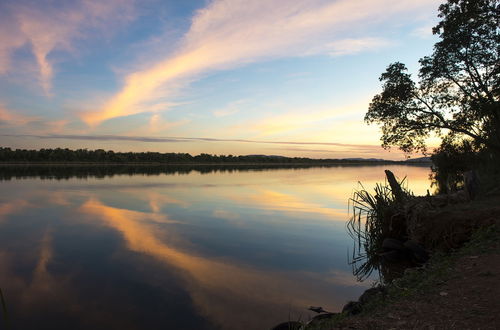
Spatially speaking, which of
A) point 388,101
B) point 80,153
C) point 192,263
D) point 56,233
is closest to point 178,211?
point 56,233

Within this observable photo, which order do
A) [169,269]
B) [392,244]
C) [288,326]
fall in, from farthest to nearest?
1. [392,244]
2. [169,269]
3. [288,326]

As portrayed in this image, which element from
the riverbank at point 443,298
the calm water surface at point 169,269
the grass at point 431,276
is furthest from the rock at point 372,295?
the calm water surface at point 169,269

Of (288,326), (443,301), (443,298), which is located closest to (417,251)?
(443,298)

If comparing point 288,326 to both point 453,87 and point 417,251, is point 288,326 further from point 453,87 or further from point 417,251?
point 453,87

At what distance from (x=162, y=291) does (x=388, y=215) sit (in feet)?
25.4

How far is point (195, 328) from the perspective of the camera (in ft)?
20.6

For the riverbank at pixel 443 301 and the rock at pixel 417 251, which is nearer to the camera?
the riverbank at pixel 443 301

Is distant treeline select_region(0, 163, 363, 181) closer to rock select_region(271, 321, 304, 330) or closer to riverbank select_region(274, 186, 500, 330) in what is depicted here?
rock select_region(271, 321, 304, 330)

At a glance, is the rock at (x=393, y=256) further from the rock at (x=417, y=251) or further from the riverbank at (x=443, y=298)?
the riverbank at (x=443, y=298)

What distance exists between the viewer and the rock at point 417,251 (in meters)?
9.56

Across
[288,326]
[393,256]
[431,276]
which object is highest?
[431,276]

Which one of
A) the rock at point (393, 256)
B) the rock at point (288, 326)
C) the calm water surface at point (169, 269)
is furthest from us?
the rock at point (393, 256)

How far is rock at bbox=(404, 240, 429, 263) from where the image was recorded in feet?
31.4

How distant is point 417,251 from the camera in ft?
32.0
